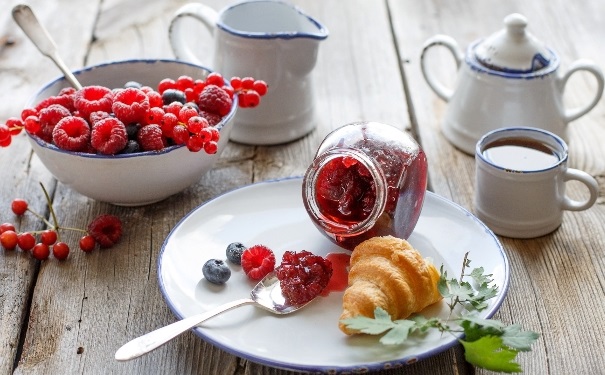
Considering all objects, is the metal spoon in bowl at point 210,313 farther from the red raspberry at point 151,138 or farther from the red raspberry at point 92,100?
the red raspberry at point 92,100

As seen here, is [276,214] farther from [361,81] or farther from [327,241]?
[361,81]

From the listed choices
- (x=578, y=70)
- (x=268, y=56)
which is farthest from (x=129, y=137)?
(x=578, y=70)

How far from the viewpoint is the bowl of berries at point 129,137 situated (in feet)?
4.21

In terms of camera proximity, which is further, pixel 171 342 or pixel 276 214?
pixel 276 214

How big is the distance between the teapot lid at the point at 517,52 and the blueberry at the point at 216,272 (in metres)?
0.71

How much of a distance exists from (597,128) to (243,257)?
2.95 ft

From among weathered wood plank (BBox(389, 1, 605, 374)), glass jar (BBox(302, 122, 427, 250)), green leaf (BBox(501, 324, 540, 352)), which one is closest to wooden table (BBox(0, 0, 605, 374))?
weathered wood plank (BBox(389, 1, 605, 374))

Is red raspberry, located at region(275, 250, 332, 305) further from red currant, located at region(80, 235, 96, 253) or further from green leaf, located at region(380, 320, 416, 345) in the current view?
red currant, located at region(80, 235, 96, 253)

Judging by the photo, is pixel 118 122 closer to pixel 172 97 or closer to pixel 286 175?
pixel 172 97

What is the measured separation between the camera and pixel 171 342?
1.10 meters

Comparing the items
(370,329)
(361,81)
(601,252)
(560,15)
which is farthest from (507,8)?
(370,329)

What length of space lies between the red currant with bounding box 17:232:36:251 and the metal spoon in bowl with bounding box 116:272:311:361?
40 centimetres

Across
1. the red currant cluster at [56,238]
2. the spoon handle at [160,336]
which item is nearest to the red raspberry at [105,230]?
the red currant cluster at [56,238]

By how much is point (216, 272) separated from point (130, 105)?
354 millimetres
